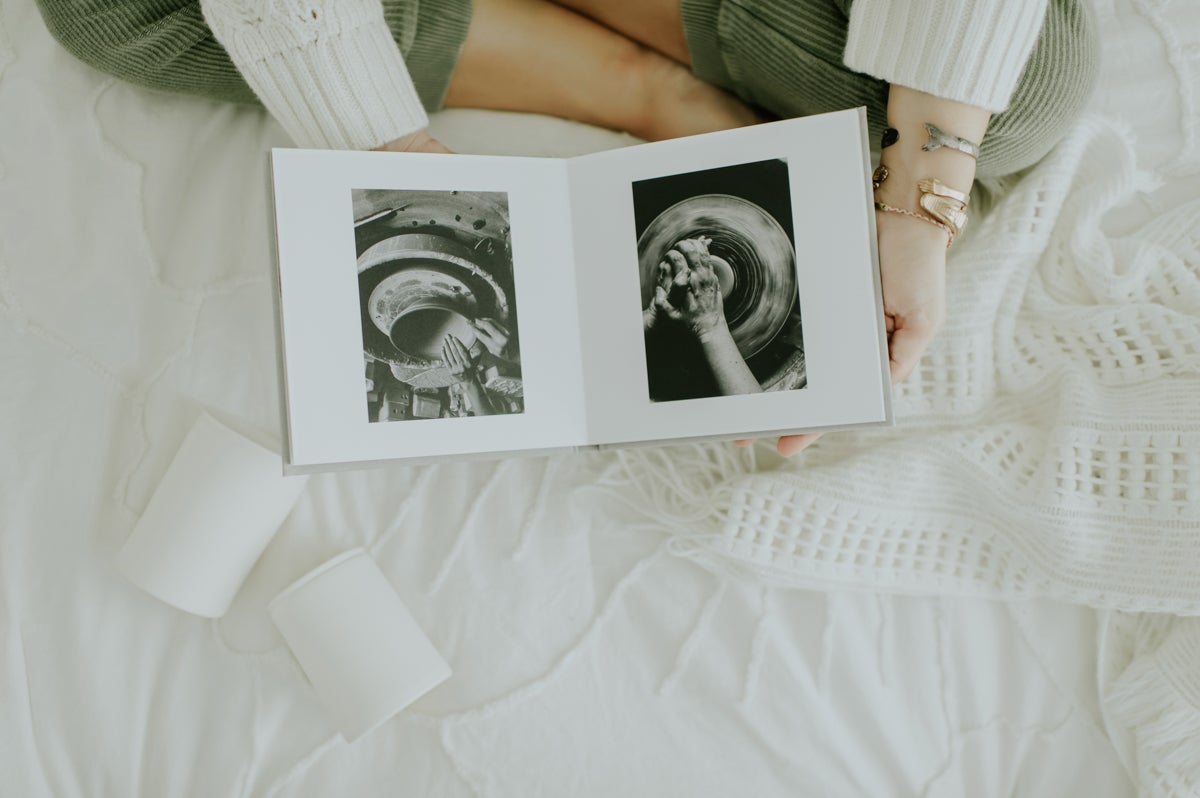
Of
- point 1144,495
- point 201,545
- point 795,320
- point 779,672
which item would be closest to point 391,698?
point 201,545

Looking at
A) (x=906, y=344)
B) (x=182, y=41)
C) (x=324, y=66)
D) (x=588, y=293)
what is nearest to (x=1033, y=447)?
(x=906, y=344)

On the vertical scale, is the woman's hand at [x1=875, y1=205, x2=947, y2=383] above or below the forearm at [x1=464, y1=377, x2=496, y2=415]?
above

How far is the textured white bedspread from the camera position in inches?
29.1

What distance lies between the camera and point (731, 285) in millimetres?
615

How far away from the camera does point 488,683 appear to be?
75cm

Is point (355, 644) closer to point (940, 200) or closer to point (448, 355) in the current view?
point (448, 355)

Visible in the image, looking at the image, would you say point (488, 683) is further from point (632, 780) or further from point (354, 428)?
point (354, 428)

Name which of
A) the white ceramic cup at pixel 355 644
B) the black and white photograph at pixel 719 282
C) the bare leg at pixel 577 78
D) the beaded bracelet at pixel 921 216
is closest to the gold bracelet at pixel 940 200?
the beaded bracelet at pixel 921 216

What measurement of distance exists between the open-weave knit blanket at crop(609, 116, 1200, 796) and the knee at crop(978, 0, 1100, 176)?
2.5 inches

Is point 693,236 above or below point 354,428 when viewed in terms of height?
above

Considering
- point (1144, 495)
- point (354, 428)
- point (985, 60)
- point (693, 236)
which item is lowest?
point (1144, 495)

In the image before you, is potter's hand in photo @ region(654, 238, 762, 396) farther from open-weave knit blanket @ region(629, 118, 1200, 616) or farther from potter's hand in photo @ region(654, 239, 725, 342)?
open-weave knit blanket @ region(629, 118, 1200, 616)

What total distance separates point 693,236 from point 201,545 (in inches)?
18.5

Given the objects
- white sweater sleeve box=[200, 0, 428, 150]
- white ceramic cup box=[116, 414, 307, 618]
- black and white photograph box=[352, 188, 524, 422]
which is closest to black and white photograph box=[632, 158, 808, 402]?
black and white photograph box=[352, 188, 524, 422]
